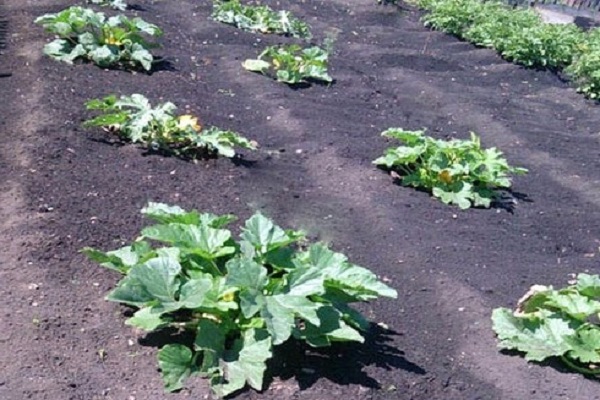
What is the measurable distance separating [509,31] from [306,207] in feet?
23.8

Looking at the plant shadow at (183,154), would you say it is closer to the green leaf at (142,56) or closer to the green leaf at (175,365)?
the green leaf at (142,56)

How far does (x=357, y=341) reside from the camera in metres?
3.63

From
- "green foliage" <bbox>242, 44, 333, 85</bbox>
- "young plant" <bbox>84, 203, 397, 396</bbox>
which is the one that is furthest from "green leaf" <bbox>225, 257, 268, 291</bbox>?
"green foliage" <bbox>242, 44, 333, 85</bbox>

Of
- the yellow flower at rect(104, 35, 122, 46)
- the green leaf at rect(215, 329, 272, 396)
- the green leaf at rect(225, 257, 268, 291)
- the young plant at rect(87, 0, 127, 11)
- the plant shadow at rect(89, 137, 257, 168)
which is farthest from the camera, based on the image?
the young plant at rect(87, 0, 127, 11)

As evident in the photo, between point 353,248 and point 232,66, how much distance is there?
4016 millimetres

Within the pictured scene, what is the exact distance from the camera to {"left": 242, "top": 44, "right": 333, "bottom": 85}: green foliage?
8086mm

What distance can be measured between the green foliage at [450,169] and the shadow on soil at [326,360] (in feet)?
7.59

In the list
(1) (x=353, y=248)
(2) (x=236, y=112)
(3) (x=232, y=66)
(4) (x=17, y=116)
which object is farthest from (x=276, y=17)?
(1) (x=353, y=248)

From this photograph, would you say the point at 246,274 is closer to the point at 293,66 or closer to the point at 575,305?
the point at 575,305

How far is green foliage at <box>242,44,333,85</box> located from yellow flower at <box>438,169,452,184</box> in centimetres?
248

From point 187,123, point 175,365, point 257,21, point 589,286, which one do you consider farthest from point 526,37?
point 175,365

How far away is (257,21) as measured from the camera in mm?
10516

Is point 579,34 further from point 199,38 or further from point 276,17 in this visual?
point 199,38

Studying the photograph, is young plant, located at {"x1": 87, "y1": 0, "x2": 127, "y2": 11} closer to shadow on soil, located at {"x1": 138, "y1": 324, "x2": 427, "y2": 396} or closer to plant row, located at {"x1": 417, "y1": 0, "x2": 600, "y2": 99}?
plant row, located at {"x1": 417, "y1": 0, "x2": 600, "y2": 99}
